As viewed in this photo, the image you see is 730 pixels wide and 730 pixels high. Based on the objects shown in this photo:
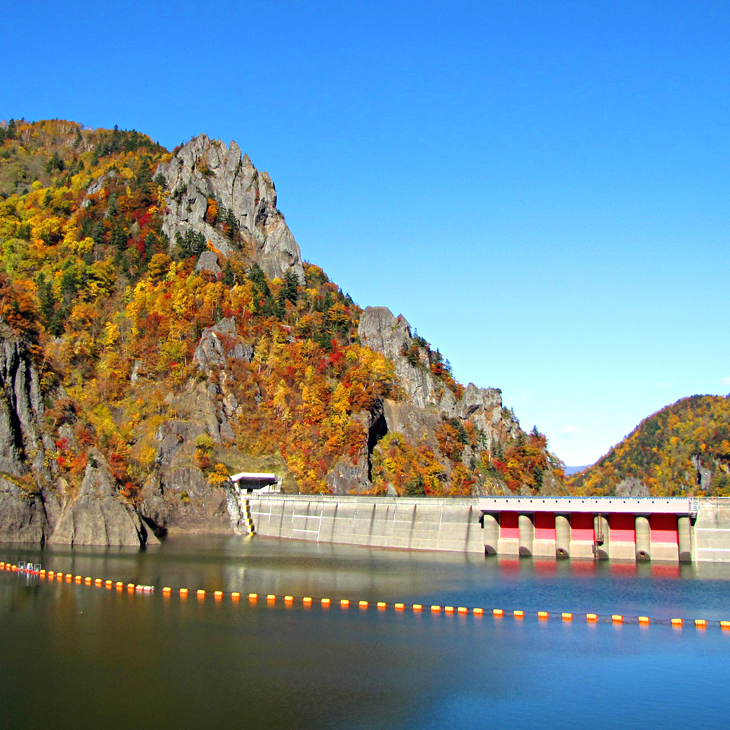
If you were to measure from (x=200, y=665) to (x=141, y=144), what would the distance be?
171 metres

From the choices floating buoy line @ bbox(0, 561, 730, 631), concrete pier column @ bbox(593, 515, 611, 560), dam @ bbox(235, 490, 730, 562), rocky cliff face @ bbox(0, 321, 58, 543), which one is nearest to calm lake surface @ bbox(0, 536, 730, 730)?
floating buoy line @ bbox(0, 561, 730, 631)

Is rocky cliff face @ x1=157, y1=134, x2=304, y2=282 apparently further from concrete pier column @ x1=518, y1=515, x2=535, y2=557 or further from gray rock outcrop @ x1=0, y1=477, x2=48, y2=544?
concrete pier column @ x1=518, y1=515, x2=535, y2=557

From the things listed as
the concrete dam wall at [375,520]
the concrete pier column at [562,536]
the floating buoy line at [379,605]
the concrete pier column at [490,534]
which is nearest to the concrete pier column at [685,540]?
the concrete pier column at [562,536]

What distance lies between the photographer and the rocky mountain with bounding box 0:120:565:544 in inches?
3949

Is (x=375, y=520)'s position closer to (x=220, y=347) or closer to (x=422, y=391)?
(x=220, y=347)

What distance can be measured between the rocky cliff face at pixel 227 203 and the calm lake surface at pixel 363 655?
9644cm

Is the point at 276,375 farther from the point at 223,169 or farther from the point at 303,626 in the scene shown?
the point at 303,626

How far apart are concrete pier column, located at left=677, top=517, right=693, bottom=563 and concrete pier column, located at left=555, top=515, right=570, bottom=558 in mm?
11018

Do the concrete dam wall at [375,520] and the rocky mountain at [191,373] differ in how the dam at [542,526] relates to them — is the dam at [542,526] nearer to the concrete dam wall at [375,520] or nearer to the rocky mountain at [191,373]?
the concrete dam wall at [375,520]

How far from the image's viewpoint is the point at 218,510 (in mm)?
108562

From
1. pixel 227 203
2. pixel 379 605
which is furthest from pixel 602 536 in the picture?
pixel 227 203

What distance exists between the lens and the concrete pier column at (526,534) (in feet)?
Answer: 269

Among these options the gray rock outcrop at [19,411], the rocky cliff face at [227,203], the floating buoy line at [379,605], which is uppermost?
the rocky cliff face at [227,203]

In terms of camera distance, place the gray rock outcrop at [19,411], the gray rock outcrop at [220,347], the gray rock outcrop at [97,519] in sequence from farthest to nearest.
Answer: the gray rock outcrop at [220,347] < the gray rock outcrop at [19,411] < the gray rock outcrop at [97,519]
